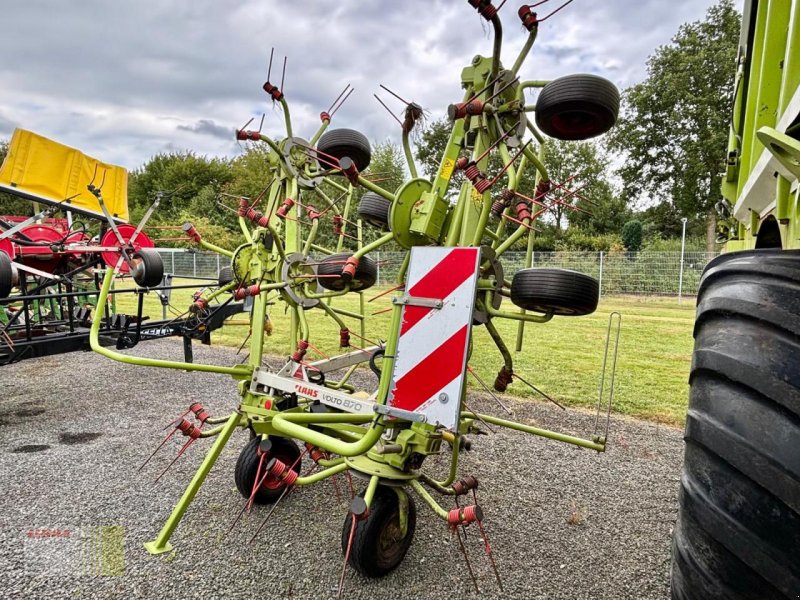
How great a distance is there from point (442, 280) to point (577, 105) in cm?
88

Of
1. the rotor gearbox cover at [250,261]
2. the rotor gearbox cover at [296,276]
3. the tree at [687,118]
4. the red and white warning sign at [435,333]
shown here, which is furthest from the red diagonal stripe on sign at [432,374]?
the tree at [687,118]

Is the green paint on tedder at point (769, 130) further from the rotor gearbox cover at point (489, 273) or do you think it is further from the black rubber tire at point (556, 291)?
the rotor gearbox cover at point (489, 273)

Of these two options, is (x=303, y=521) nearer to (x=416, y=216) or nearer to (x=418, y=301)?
(x=418, y=301)

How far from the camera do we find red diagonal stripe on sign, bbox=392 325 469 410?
201 cm

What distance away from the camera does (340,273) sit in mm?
2650

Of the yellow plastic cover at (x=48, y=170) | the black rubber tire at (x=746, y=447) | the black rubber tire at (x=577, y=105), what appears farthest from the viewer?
the yellow plastic cover at (x=48, y=170)

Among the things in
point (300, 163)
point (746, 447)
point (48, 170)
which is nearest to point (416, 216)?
point (300, 163)

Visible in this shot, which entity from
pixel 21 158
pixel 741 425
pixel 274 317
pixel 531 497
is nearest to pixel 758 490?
pixel 741 425

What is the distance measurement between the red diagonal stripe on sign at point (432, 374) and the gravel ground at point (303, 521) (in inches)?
38.0

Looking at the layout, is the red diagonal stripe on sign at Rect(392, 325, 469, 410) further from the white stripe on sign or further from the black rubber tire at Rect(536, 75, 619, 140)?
the black rubber tire at Rect(536, 75, 619, 140)

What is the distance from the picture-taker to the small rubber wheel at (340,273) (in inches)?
110

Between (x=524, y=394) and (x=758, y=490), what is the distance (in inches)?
195

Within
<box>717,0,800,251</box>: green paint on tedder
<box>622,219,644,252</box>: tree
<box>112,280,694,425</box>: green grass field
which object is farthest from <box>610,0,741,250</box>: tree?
<box>717,0,800,251</box>: green paint on tedder

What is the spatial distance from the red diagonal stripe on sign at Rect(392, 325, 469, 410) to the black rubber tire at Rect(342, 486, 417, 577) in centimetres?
61
